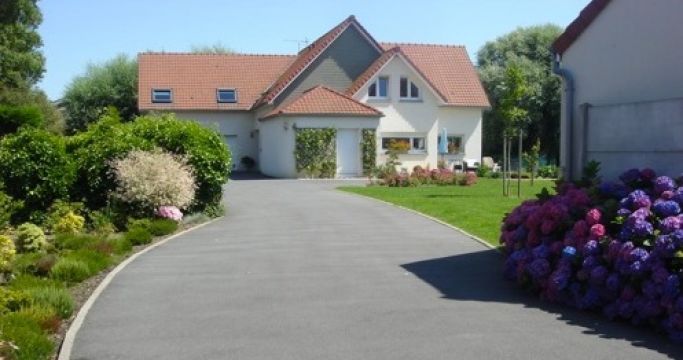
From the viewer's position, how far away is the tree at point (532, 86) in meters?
48.5

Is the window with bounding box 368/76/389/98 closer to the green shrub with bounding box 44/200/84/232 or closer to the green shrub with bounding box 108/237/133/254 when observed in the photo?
the green shrub with bounding box 44/200/84/232

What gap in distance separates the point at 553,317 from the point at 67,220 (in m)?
10.4

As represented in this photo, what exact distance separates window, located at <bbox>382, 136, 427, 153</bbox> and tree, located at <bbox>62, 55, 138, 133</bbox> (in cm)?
1905

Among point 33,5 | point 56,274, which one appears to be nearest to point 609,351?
point 56,274

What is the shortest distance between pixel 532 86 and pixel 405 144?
1532 cm

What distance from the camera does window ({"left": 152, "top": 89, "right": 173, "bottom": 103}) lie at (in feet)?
133

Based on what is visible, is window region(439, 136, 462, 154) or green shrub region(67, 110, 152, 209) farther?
window region(439, 136, 462, 154)

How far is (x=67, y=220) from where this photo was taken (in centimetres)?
1550

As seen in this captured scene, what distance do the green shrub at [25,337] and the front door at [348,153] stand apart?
27.3 meters

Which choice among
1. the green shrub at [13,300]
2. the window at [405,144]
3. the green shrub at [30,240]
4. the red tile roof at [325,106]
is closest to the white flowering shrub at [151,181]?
the green shrub at [30,240]

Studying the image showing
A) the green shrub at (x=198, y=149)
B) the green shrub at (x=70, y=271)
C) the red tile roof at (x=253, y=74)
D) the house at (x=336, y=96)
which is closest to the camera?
the green shrub at (x=70, y=271)

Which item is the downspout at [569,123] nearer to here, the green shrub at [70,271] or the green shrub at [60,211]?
the green shrub at [70,271]

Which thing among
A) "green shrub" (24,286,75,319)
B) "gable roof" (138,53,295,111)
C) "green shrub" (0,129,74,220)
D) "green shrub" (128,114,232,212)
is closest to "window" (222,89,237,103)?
"gable roof" (138,53,295,111)

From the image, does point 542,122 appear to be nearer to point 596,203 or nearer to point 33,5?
point 33,5
